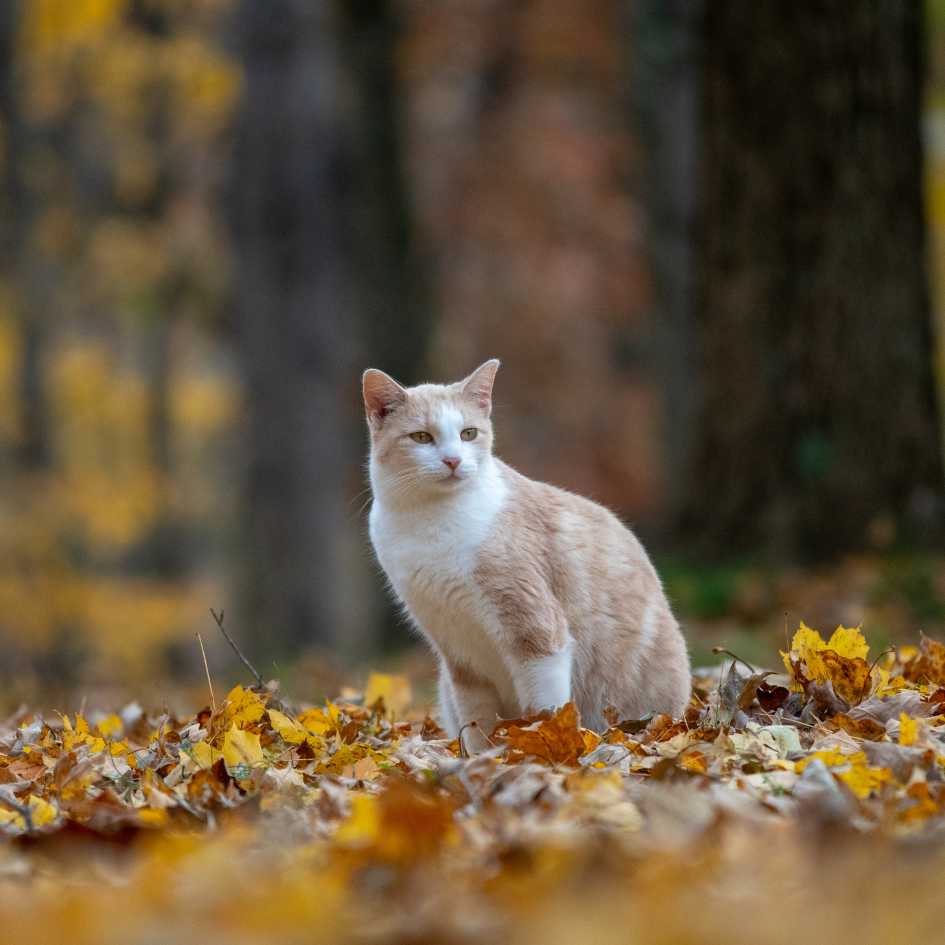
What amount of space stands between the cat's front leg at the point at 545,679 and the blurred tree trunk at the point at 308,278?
9.66 meters

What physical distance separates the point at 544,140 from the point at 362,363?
21.5 feet

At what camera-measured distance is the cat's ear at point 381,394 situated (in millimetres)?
5102

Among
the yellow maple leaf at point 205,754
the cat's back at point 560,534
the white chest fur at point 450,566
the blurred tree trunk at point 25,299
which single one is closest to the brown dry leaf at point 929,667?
the cat's back at point 560,534

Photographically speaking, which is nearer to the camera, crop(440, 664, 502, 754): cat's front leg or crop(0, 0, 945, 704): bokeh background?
crop(440, 664, 502, 754): cat's front leg

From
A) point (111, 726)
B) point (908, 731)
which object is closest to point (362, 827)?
point (908, 731)

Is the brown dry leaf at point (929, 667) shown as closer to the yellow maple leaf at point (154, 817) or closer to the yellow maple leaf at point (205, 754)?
the yellow maple leaf at point (205, 754)

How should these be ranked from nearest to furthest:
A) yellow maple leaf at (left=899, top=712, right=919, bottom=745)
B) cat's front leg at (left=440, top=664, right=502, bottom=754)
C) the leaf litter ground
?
1. the leaf litter ground
2. yellow maple leaf at (left=899, top=712, right=919, bottom=745)
3. cat's front leg at (left=440, top=664, right=502, bottom=754)

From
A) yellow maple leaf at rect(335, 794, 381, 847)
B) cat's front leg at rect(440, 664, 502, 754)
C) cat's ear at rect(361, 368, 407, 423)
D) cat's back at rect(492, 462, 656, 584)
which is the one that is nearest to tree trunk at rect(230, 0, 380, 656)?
cat's ear at rect(361, 368, 407, 423)

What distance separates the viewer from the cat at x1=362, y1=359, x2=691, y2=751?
454 centimetres

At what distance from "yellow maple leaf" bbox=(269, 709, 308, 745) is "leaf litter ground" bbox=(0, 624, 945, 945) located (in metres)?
0.01

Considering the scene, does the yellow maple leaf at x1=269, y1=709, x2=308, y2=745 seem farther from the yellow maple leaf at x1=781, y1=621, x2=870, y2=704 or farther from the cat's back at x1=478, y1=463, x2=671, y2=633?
the yellow maple leaf at x1=781, y1=621, x2=870, y2=704

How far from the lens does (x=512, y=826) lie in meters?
2.98

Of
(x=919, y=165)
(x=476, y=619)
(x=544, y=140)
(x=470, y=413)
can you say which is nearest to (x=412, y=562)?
(x=476, y=619)

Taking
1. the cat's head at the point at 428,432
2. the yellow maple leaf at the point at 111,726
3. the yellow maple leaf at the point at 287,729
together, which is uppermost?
the cat's head at the point at 428,432
